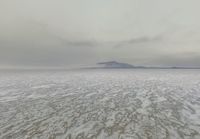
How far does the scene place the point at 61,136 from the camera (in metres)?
7.79

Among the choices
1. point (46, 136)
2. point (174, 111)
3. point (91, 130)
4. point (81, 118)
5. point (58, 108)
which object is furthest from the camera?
point (58, 108)

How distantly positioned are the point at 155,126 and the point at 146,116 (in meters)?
1.88

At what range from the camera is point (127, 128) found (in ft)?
28.6

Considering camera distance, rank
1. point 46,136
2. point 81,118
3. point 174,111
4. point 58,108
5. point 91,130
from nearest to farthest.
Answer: point 46,136 → point 91,130 → point 81,118 → point 174,111 → point 58,108

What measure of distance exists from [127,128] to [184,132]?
3.32 metres

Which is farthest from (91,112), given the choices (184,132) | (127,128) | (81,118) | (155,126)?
(184,132)

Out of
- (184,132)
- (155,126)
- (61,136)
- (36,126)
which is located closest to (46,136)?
(61,136)

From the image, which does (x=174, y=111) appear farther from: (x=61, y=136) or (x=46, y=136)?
(x=46, y=136)

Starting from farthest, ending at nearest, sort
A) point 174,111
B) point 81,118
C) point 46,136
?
point 174,111
point 81,118
point 46,136

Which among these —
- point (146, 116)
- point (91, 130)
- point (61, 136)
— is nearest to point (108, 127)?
point (91, 130)

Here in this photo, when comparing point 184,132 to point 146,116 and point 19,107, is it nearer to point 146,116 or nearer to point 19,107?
point 146,116

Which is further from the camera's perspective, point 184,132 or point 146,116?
point 146,116

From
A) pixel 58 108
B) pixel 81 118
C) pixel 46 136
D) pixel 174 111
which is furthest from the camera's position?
pixel 58 108

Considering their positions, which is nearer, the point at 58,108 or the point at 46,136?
the point at 46,136
